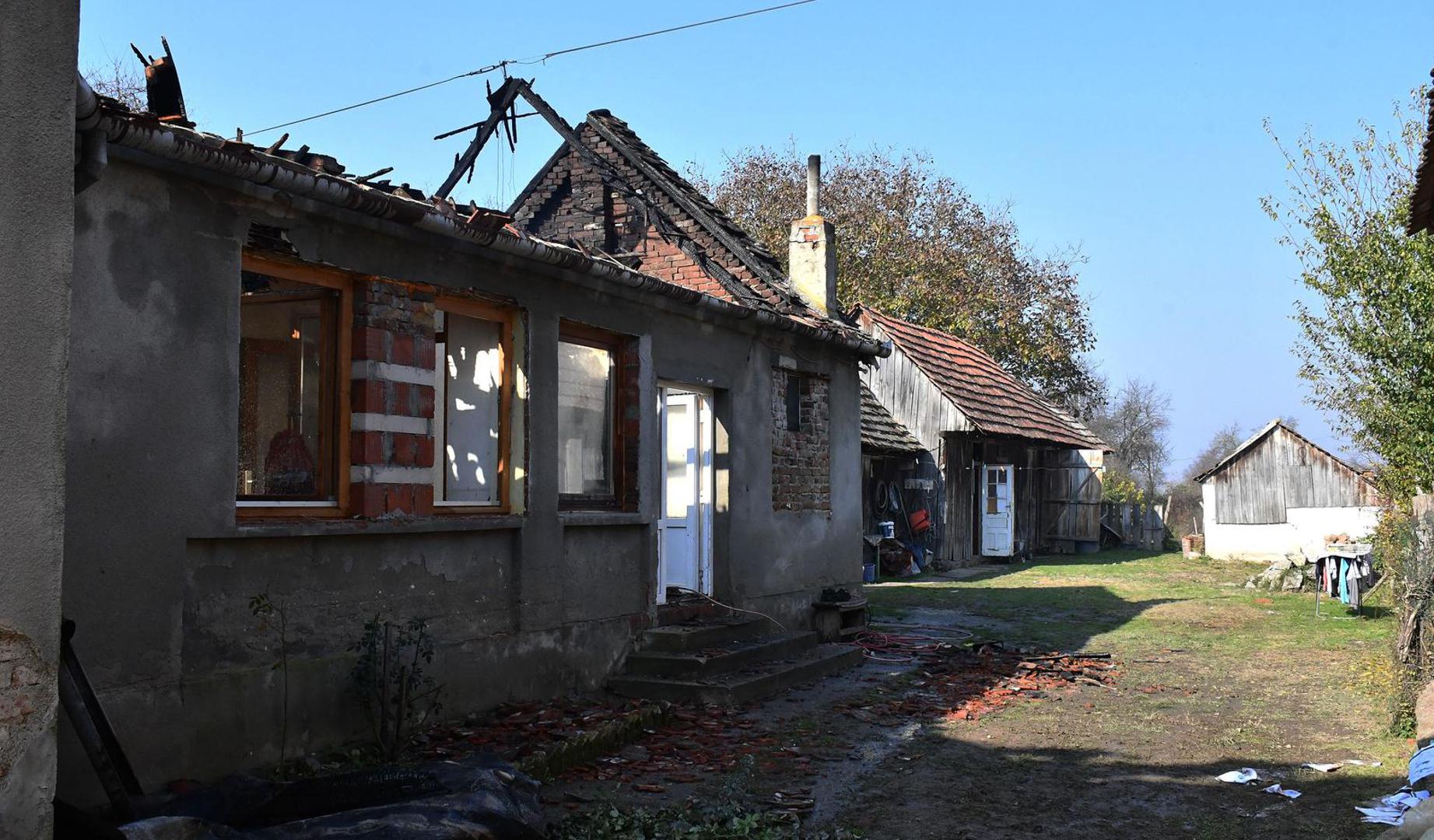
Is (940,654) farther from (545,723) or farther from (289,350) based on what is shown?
(289,350)

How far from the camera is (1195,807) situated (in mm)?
6844

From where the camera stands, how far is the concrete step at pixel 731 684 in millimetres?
9477

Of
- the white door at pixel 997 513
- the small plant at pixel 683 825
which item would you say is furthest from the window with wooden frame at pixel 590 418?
the white door at pixel 997 513

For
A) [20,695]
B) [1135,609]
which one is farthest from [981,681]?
[20,695]

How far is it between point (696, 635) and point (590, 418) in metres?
2.16

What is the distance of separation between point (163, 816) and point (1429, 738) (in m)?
6.67

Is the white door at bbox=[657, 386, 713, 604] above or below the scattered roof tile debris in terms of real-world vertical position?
above

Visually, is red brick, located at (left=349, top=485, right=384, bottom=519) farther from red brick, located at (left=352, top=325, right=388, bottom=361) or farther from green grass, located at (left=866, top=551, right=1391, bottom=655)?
green grass, located at (left=866, top=551, right=1391, bottom=655)

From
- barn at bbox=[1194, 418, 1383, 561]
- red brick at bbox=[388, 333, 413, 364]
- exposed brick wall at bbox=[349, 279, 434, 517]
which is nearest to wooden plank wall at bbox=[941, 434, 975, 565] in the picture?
barn at bbox=[1194, 418, 1383, 561]

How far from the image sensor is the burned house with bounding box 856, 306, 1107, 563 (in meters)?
25.7

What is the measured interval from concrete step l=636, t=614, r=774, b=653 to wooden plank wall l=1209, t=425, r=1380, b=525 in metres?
19.0

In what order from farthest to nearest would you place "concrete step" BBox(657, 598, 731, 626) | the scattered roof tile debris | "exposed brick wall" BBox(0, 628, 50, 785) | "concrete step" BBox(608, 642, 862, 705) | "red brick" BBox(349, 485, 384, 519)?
"concrete step" BBox(657, 598, 731, 626) < the scattered roof tile debris < "concrete step" BBox(608, 642, 862, 705) < "red brick" BBox(349, 485, 384, 519) < "exposed brick wall" BBox(0, 628, 50, 785)

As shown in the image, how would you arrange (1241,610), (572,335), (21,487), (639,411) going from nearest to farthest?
1. (21,487)
2. (572,335)
3. (639,411)
4. (1241,610)

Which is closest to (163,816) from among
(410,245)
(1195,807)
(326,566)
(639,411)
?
(326,566)
